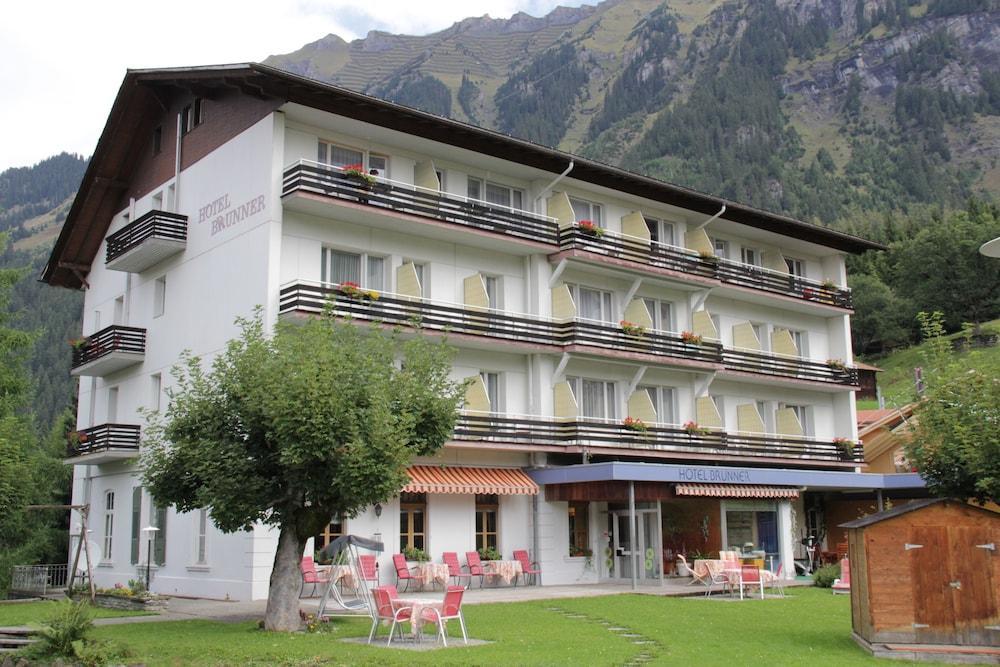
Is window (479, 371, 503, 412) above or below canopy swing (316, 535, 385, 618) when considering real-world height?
above

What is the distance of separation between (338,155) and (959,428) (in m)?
Result: 18.8

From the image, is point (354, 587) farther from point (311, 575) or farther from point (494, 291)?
point (494, 291)

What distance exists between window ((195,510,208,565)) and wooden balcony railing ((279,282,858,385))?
6.50 meters

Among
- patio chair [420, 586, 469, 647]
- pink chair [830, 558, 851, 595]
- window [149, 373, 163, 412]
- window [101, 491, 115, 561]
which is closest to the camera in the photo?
patio chair [420, 586, 469, 647]

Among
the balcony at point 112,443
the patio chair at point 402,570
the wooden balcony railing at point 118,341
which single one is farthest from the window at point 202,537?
the wooden balcony railing at point 118,341

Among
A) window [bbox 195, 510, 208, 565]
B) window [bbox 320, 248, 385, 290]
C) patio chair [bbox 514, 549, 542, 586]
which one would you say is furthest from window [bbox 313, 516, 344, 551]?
window [bbox 320, 248, 385, 290]

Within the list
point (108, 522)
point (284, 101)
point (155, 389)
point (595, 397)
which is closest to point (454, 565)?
point (595, 397)

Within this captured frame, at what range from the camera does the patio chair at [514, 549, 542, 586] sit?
98.1ft

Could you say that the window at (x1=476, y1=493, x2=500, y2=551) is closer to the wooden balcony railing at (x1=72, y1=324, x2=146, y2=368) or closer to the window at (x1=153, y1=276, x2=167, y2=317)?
the window at (x1=153, y1=276, x2=167, y2=317)

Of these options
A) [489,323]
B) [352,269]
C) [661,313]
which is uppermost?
[661,313]

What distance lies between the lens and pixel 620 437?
32.0m

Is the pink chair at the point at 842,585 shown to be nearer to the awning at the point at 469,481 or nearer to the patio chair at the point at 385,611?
the awning at the point at 469,481

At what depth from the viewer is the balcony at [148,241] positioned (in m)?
30.7

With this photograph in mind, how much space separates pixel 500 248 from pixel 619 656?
→ 720 inches
